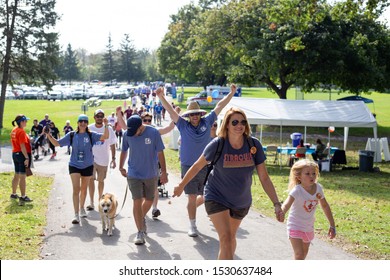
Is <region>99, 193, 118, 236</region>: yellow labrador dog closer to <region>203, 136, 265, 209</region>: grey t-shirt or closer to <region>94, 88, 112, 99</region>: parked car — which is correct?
<region>203, 136, 265, 209</region>: grey t-shirt

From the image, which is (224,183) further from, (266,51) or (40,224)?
(266,51)

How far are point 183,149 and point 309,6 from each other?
12.5 metres

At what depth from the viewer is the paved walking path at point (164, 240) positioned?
7.42 meters

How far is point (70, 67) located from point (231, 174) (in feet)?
420

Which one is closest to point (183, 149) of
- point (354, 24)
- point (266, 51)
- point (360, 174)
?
point (360, 174)

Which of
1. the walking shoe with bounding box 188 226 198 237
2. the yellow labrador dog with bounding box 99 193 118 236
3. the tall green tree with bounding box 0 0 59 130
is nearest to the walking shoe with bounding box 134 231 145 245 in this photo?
the yellow labrador dog with bounding box 99 193 118 236

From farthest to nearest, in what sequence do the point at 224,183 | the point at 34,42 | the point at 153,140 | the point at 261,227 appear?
the point at 34,42 < the point at 261,227 < the point at 153,140 < the point at 224,183

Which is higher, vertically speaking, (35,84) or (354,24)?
(354,24)

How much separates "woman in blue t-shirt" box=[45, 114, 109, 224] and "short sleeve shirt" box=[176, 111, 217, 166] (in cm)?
172

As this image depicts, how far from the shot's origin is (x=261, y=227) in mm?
9352

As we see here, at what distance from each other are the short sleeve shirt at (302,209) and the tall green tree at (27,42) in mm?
33889

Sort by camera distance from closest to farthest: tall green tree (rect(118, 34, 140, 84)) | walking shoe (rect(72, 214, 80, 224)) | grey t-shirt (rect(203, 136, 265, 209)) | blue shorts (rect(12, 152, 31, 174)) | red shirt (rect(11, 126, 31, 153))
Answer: grey t-shirt (rect(203, 136, 265, 209)) < walking shoe (rect(72, 214, 80, 224)) < red shirt (rect(11, 126, 31, 153)) < blue shorts (rect(12, 152, 31, 174)) < tall green tree (rect(118, 34, 140, 84))

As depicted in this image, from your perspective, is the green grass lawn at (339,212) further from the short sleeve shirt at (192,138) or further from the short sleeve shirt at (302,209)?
the short sleeve shirt at (302,209)

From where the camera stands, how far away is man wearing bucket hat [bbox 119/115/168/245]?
7.87 meters
